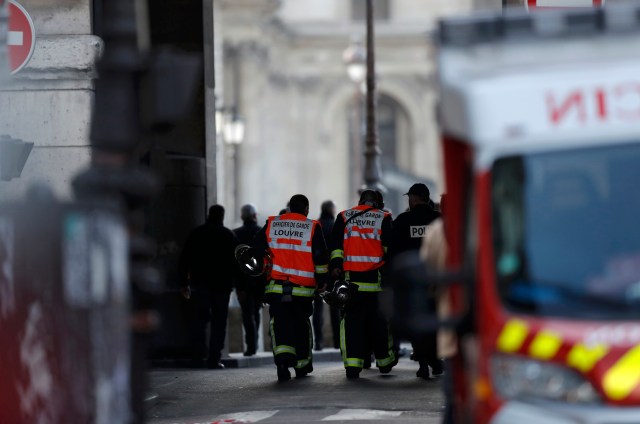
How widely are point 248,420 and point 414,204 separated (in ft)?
12.3

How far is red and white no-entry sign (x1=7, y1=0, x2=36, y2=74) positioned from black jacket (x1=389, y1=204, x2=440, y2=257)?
13.1 feet

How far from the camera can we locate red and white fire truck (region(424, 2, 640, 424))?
7523mm

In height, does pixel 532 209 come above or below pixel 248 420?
above

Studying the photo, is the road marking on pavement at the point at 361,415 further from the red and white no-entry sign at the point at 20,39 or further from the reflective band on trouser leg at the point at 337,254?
the red and white no-entry sign at the point at 20,39

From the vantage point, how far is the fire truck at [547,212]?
7.53 m

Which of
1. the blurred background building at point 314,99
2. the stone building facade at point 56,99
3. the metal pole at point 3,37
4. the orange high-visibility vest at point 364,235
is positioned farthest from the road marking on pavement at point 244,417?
the blurred background building at point 314,99

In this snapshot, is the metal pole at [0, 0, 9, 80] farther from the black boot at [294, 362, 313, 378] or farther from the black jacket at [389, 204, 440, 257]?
the black boot at [294, 362, 313, 378]

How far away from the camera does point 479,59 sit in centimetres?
843

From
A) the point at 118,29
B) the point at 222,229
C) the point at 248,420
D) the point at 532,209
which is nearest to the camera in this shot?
the point at 532,209

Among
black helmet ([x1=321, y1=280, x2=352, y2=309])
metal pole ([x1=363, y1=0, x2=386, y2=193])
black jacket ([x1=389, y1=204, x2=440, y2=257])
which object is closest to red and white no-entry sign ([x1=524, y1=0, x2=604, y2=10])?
black jacket ([x1=389, y1=204, x2=440, y2=257])

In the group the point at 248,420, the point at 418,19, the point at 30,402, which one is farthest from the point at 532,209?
the point at 418,19

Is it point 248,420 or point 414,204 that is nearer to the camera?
point 248,420

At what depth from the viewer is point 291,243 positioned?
667 inches

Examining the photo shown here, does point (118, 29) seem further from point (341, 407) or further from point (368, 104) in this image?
point (368, 104)
